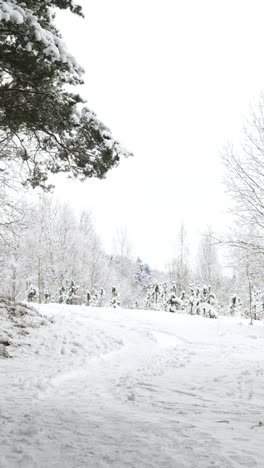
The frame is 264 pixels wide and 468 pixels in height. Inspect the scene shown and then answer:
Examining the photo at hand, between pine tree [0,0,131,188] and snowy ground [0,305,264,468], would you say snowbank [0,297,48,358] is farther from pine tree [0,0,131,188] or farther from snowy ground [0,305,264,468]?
Answer: pine tree [0,0,131,188]

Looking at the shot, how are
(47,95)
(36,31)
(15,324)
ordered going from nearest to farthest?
1. (36,31)
2. (47,95)
3. (15,324)

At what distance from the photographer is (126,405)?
433 cm

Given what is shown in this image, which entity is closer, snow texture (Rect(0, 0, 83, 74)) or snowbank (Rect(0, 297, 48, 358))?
snow texture (Rect(0, 0, 83, 74))

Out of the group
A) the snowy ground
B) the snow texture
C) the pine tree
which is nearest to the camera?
the snowy ground

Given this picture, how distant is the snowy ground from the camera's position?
2688mm

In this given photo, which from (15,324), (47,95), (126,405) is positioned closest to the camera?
(126,405)

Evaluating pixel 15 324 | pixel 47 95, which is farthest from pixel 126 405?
pixel 15 324

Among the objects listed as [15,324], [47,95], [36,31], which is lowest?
[15,324]

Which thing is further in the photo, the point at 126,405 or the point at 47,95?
the point at 47,95

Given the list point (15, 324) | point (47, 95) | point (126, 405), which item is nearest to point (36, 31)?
point (47, 95)

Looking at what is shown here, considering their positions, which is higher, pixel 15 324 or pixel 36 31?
pixel 36 31

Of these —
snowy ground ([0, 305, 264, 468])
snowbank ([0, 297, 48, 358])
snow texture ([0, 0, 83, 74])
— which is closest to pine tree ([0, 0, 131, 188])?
snow texture ([0, 0, 83, 74])

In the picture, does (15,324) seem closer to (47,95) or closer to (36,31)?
(47,95)

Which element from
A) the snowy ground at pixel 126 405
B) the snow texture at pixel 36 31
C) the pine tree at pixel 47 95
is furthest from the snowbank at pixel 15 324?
the snow texture at pixel 36 31
